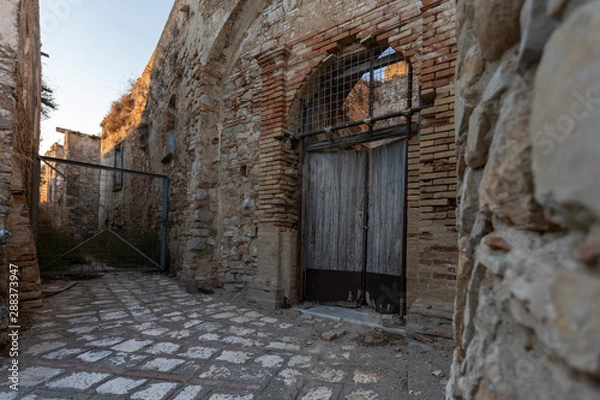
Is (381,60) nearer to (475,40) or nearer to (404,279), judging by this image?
(404,279)

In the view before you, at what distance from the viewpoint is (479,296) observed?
39.6 inches

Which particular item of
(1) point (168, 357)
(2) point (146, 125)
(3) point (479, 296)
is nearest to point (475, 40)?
(3) point (479, 296)

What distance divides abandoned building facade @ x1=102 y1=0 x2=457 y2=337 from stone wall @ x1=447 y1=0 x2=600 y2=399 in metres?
2.27

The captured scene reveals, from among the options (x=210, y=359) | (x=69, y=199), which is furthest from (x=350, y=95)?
(x=69, y=199)

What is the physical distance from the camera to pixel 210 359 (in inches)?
111

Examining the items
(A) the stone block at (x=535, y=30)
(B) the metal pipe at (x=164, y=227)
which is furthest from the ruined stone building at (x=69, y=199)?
(A) the stone block at (x=535, y=30)

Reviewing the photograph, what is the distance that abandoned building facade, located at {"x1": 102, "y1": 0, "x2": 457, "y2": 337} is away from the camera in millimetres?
3301

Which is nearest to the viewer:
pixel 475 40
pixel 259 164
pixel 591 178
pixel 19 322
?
pixel 591 178

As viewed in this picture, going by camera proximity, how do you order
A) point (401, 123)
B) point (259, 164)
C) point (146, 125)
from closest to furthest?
1. point (401, 123)
2. point (259, 164)
3. point (146, 125)

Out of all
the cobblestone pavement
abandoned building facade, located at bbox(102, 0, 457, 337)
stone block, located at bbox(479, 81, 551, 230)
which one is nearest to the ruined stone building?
abandoned building facade, located at bbox(102, 0, 457, 337)

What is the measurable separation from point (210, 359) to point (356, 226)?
99.0 inches

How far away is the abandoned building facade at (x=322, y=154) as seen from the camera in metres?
3.30

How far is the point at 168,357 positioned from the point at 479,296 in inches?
108

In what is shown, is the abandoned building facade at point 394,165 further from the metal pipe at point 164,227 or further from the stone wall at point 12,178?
the metal pipe at point 164,227
